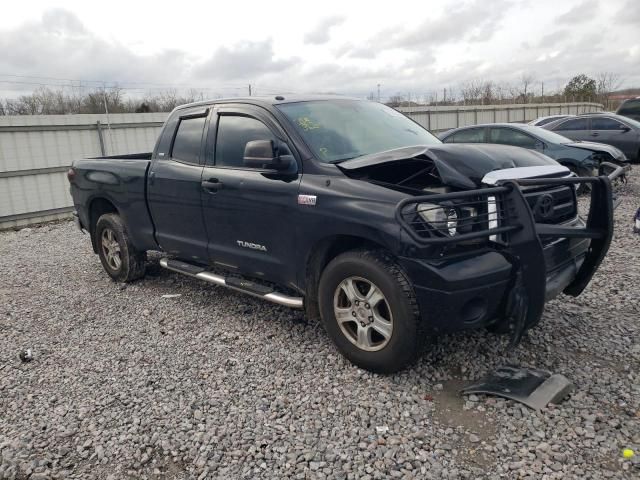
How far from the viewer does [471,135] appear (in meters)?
11.5

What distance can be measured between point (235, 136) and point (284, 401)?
228 cm

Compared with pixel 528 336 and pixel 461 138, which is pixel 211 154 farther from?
pixel 461 138

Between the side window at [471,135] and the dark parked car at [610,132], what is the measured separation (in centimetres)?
337

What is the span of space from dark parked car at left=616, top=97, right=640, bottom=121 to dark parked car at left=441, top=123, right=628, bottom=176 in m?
8.46

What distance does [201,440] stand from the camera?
299cm

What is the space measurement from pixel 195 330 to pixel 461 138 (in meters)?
8.81

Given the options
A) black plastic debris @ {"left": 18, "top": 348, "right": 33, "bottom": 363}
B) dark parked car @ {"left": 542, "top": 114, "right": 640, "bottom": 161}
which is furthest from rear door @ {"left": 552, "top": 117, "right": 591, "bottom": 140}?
black plastic debris @ {"left": 18, "top": 348, "right": 33, "bottom": 363}

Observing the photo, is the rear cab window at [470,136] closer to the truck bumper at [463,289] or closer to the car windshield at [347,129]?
the car windshield at [347,129]

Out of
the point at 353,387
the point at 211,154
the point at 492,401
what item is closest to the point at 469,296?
the point at 492,401

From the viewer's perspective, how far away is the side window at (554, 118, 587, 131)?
13.6 m

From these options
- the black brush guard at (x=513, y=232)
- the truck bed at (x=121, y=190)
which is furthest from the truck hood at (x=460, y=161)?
the truck bed at (x=121, y=190)

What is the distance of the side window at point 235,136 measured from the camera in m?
4.31

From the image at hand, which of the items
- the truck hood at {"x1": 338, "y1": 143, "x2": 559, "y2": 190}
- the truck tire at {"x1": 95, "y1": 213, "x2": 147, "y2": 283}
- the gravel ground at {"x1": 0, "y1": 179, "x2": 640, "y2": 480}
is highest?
the truck hood at {"x1": 338, "y1": 143, "x2": 559, "y2": 190}

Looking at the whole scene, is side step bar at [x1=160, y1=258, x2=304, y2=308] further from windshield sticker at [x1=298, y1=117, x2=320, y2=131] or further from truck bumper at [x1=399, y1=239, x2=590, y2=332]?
windshield sticker at [x1=298, y1=117, x2=320, y2=131]
